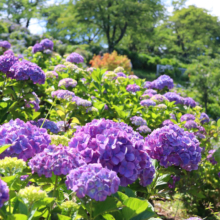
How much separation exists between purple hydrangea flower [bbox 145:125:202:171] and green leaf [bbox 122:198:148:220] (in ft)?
2.27

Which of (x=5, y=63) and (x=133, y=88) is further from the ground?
(x=5, y=63)

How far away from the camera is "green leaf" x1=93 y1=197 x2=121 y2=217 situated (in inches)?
42.5

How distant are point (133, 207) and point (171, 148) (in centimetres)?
76

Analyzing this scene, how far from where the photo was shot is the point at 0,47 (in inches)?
208

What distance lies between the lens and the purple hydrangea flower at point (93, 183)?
40.3 inches

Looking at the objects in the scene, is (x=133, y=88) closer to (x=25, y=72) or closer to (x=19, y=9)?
(x=25, y=72)

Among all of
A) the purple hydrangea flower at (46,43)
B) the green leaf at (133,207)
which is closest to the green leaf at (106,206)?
the green leaf at (133,207)

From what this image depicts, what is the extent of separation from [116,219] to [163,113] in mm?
2421

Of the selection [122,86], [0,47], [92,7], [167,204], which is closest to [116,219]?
[167,204]

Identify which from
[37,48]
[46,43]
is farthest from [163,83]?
[37,48]

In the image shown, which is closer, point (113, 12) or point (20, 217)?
point (20, 217)

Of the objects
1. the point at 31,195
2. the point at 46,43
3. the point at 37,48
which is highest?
the point at 46,43

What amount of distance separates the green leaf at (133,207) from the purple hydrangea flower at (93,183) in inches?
4.6

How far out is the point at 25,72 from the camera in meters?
2.39
